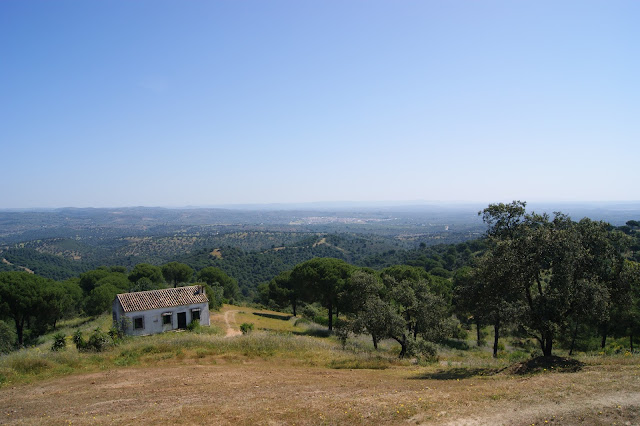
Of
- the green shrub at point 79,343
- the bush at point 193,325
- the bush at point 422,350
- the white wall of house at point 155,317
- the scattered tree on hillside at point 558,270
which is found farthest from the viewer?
the bush at point 193,325

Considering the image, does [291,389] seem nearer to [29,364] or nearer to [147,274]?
[29,364]

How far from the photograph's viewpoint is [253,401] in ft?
37.8

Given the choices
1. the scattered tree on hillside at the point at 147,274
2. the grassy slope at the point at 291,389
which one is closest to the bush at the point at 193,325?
the grassy slope at the point at 291,389

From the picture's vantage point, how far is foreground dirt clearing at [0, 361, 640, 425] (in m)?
9.41

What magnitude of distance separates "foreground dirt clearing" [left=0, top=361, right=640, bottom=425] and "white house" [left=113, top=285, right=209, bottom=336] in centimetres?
1437

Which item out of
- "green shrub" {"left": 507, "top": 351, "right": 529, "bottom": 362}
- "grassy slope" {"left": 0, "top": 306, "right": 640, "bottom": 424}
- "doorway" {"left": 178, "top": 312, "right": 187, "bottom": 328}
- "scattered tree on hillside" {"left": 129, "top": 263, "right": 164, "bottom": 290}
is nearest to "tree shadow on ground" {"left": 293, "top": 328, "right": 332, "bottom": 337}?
"doorway" {"left": 178, "top": 312, "right": 187, "bottom": 328}

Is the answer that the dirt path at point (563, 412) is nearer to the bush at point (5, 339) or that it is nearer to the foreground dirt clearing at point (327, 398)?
the foreground dirt clearing at point (327, 398)

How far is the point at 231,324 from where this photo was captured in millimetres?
34719

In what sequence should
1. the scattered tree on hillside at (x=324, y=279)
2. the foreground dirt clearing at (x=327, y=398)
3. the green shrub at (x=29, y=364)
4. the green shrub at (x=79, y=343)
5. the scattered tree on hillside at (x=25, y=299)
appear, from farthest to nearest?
the scattered tree on hillside at (x=324, y=279)
the scattered tree on hillside at (x=25, y=299)
the green shrub at (x=79, y=343)
the green shrub at (x=29, y=364)
the foreground dirt clearing at (x=327, y=398)

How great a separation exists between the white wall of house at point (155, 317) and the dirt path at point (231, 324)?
2503 millimetres

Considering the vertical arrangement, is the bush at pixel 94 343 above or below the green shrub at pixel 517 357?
above

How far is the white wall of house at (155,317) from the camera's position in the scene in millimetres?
28953

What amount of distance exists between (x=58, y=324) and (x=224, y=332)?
80.4 ft

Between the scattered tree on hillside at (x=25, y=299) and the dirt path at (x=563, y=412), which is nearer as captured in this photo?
the dirt path at (x=563, y=412)
